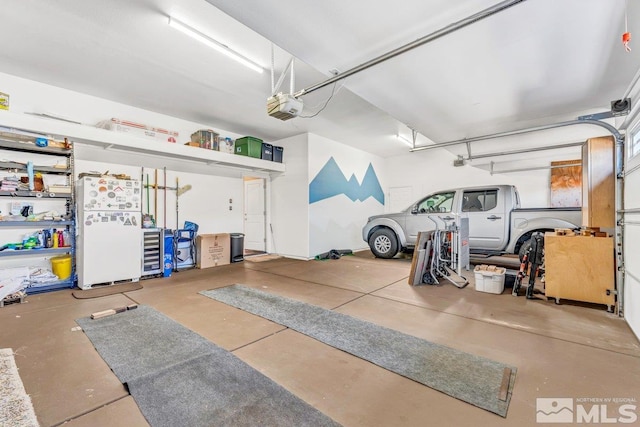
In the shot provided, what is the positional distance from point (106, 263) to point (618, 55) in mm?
7049

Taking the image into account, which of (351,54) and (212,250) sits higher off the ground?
(351,54)

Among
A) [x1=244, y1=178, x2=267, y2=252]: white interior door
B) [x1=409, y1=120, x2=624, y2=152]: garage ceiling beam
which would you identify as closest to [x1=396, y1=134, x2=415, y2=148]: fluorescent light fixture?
[x1=409, y1=120, x2=624, y2=152]: garage ceiling beam

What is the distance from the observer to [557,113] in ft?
14.5

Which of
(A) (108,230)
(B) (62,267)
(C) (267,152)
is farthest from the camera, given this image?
(C) (267,152)

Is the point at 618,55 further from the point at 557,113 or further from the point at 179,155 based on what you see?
the point at 179,155

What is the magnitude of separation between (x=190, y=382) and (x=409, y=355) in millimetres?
1566

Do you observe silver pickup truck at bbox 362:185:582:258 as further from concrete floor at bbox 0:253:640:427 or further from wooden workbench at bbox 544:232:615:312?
concrete floor at bbox 0:253:640:427

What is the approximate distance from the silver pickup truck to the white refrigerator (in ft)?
16.6

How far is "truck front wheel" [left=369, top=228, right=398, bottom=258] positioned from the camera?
6.42m

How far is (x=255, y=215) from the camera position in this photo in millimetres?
7613

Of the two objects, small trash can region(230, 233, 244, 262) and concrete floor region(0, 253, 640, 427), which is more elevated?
small trash can region(230, 233, 244, 262)

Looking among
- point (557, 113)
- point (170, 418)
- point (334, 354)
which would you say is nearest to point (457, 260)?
point (557, 113)

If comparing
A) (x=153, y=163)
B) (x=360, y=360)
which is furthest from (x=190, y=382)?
(x=153, y=163)

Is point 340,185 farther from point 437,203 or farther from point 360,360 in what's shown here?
point 360,360
